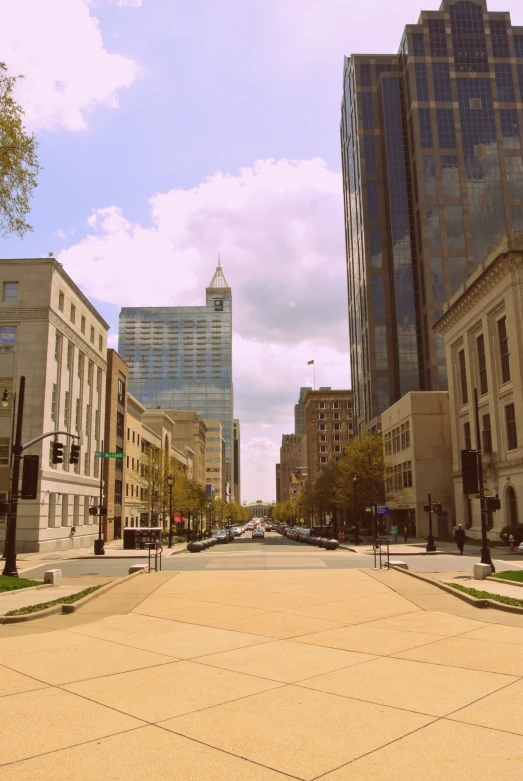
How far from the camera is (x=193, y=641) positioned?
37.1ft

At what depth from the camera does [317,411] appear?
569 feet

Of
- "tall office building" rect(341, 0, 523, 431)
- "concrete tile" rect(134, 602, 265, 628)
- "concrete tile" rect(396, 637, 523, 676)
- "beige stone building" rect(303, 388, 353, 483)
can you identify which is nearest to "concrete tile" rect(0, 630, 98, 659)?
"concrete tile" rect(134, 602, 265, 628)

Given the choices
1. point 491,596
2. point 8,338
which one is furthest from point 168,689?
point 8,338

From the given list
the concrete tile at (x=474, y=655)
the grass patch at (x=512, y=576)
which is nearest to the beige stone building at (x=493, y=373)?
the grass patch at (x=512, y=576)

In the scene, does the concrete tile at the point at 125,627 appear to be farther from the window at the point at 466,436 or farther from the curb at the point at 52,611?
the window at the point at 466,436

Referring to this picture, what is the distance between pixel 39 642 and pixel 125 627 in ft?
6.56

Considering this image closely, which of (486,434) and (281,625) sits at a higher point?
(486,434)

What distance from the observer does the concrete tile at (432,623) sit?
39.8 feet

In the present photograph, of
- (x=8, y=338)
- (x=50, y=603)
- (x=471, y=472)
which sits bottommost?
(x=50, y=603)

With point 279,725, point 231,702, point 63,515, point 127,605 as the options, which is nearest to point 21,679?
Answer: point 231,702

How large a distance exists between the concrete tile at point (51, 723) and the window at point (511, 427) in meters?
47.3

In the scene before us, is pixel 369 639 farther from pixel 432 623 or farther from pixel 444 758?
pixel 444 758

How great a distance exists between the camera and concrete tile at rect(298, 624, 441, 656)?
10508 mm

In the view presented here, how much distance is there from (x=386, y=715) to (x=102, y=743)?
9.91 feet
